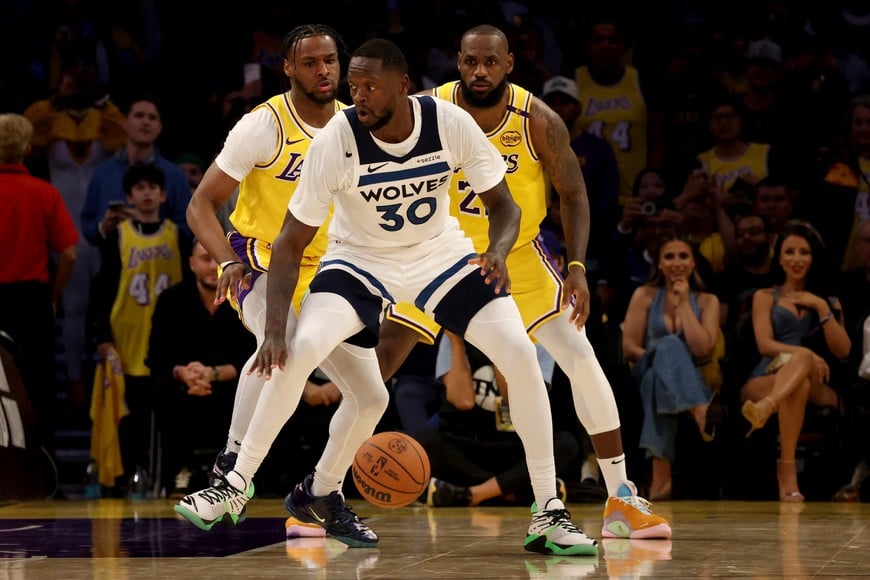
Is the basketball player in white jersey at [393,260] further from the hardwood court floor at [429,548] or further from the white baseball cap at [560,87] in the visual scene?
the white baseball cap at [560,87]

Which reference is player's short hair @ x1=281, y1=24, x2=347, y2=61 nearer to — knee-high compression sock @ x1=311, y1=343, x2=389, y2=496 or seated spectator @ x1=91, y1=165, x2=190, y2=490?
knee-high compression sock @ x1=311, y1=343, x2=389, y2=496

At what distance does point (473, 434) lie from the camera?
314 inches

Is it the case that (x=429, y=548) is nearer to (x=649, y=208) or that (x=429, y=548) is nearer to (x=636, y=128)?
(x=649, y=208)

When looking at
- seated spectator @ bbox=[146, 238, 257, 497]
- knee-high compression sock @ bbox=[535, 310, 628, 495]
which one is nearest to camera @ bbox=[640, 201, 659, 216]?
seated spectator @ bbox=[146, 238, 257, 497]

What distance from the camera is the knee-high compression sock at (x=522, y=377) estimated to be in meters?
4.88

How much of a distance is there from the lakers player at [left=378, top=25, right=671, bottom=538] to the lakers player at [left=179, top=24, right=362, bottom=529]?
0.52m

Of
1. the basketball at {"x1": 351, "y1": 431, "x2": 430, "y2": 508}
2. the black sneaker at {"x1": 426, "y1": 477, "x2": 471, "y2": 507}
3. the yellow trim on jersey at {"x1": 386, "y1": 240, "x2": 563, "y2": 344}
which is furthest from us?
the black sneaker at {"x1": 426, "y1": 477, "x2": 471, "y2": 507}

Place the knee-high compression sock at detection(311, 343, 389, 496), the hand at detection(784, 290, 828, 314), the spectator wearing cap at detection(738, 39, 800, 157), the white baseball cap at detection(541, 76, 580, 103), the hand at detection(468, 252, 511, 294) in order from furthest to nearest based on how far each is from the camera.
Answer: the spectator wearing cap at detection(738, 39, 800, 157) → the white baseball cap at detection(541, 76, 580, 103) → the hand at detection(784, 290, 828, 314) → the knee-high compression sock at detection(311, 343, 389, 496) → the hand at detection(468, 252, 511, 294)

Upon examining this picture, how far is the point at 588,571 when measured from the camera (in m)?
4.45

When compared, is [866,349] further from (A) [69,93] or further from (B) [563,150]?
(A) [69,93]

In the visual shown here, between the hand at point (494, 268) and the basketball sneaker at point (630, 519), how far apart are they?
47.9 inches

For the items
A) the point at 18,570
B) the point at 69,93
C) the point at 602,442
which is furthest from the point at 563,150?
the point at 69,93

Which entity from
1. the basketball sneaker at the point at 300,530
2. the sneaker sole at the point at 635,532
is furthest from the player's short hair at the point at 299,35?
the sneaker sole at the point at 635,532

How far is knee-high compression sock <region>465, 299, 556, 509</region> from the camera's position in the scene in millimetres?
4875
